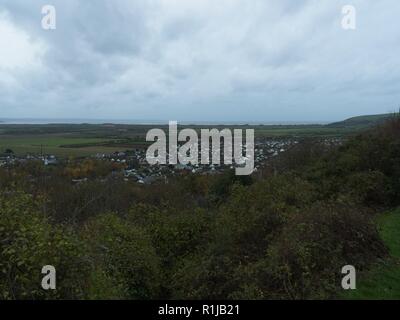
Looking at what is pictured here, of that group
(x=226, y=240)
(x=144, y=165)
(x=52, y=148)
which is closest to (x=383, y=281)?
(x=226, y=240)

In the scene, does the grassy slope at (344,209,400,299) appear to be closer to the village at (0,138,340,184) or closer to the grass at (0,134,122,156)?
the village at (0,138,340,184)

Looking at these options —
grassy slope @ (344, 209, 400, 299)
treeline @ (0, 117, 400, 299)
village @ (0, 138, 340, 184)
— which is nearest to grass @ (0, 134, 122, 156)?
village @ (0, 138, 340, 184)

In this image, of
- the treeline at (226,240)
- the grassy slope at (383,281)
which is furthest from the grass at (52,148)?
the grassy slope at (383,281)

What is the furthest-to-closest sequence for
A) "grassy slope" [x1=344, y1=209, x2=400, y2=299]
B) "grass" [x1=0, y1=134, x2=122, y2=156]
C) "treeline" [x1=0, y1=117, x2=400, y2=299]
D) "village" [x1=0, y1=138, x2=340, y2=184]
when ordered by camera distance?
"grass" [x1=0, y1=134, x2=122, y2=156] → "village" [x1=0, y1=138, x2=340, y2=184] → "grassy slope" [x1=344, y1=209, x2=400, y2=299] → "treeline" [x1=0, y1=117, x2=400, y2=299]

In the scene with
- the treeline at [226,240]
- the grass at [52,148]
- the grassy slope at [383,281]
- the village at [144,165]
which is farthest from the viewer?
the grass at [52,148]

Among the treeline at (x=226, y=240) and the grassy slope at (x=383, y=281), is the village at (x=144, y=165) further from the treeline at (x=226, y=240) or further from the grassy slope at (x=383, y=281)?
the grassy slope at (x=383, y=281)

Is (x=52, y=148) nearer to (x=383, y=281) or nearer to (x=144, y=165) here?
(x=144, y=165)

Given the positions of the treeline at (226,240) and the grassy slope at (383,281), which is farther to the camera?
the grassy slope at (383,281)
